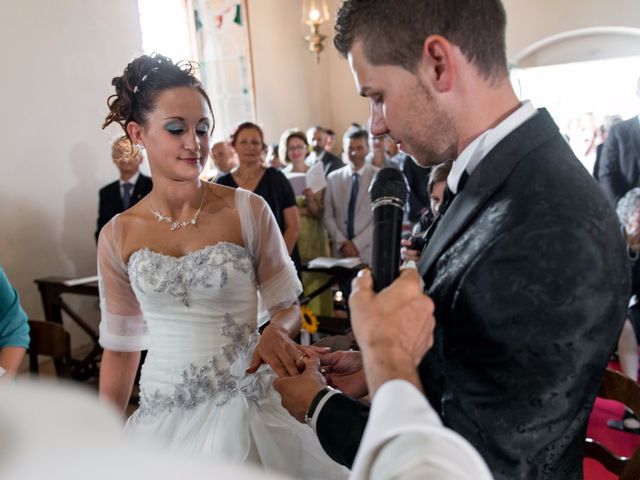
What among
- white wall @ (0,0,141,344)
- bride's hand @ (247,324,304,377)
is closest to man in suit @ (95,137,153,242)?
white wall @ (0,0,141,344)

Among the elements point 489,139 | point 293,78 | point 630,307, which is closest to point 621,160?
point 630,307

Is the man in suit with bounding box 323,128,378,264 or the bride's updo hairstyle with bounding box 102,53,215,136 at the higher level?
the bride's updo hairstyle with bounding box 102,53,215,136

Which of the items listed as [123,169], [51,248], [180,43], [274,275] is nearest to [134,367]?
[274,275]

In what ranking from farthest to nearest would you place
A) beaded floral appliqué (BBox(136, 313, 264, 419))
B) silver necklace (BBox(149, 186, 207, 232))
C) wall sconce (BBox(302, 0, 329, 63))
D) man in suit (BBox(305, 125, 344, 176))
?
1. wall sconce (BBox(302, 0, 329, 63))
2. man in suit (BBox(305, 125, 344, 176))
3. silver necklace (BBox(149, 186, 207, 232))
4. beaded floral appliqué (BBox(136, 313, 264, 419))

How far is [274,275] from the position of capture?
6.42 feet

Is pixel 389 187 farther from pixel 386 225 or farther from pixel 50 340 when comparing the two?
pixel 50 340

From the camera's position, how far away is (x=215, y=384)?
1.79 m

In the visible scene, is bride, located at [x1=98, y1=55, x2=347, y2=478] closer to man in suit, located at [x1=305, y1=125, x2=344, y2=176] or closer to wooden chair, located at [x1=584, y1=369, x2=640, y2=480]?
wooden chair, located at [x1=584, y1=369, x2=640, y2=480]

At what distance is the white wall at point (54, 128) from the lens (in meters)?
4.61

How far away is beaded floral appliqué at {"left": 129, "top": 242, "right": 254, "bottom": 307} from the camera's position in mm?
1821

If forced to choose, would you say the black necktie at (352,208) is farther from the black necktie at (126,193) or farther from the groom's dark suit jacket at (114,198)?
the black necktie at (126,193)

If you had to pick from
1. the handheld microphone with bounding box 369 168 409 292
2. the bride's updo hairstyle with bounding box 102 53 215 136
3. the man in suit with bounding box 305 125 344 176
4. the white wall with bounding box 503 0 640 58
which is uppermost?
the white wall with bounding box 503 0 640 58

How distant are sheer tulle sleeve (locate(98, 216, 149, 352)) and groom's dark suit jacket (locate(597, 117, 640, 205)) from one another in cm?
318

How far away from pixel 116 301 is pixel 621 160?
→ 11.1 ft
